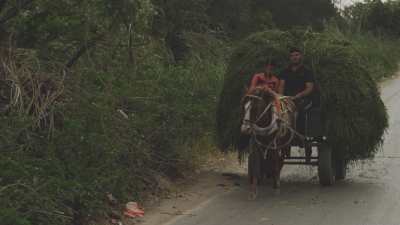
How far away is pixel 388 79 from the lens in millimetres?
36094

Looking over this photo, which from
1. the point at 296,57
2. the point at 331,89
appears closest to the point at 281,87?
the point at 296,57

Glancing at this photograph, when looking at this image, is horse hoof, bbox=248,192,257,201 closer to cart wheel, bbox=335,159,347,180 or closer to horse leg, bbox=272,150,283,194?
horse leg, bbox=272,150,283,194

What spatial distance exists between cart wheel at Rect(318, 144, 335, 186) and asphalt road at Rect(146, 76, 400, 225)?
0.16 m

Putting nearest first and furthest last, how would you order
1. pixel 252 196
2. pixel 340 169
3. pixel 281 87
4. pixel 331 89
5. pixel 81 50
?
pixel 252 196
pixel 281 87
pixel 331 89
pixel 81 50
pixel 340 169

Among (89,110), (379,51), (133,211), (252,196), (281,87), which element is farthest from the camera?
(379,51)

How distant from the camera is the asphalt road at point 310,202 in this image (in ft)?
31.2

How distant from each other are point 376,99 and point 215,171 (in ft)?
10.1

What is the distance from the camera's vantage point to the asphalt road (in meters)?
9.50

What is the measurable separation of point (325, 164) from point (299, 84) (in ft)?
4.12

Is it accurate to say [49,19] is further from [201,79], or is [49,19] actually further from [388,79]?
[388,79]

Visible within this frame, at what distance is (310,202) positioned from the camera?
1063 centimetres

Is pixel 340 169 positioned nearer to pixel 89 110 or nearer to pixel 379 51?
pixel 89 110

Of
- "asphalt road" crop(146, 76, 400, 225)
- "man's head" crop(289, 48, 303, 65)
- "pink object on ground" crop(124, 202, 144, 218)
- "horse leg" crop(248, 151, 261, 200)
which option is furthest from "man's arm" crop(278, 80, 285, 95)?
"pink object on ground" crop(124, 202, 144, 218)

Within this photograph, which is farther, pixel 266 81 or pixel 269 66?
pixel 269 66
